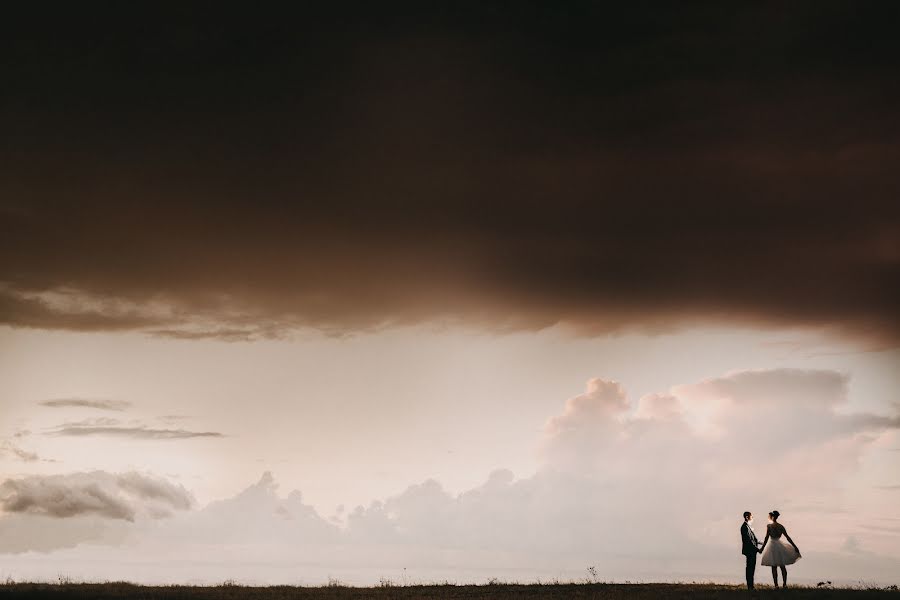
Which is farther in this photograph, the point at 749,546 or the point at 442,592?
the point at 442,592

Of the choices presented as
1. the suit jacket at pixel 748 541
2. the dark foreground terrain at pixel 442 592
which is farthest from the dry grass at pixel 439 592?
the suit jacket at pixel 748 541

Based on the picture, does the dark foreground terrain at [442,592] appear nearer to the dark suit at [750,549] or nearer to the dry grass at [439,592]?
the dry grass at [439,592]

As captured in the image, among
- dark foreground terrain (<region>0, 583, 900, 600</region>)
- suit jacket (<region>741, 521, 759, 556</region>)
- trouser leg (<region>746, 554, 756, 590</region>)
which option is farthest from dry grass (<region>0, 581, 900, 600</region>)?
suit jacket (<region>741, 521, 759, 556</region>)

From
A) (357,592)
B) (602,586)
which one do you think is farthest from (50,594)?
(602,586)

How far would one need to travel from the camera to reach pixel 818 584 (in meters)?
30.9

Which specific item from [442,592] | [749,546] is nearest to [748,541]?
[749,546]

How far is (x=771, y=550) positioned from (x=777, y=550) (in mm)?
216

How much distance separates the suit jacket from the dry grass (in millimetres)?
1469

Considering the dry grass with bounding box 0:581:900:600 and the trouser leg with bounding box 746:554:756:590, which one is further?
the trouser leg with bounding box 746:554:756:590

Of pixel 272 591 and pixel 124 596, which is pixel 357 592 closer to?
pixel 272 591

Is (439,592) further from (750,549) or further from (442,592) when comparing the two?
(750,549)

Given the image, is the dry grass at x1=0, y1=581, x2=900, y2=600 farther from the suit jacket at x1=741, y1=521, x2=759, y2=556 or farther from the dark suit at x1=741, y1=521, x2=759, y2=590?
the suit jacket at x1=741, y1=521, x2=759, y2=556

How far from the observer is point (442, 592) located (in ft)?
110

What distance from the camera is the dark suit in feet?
99.1
